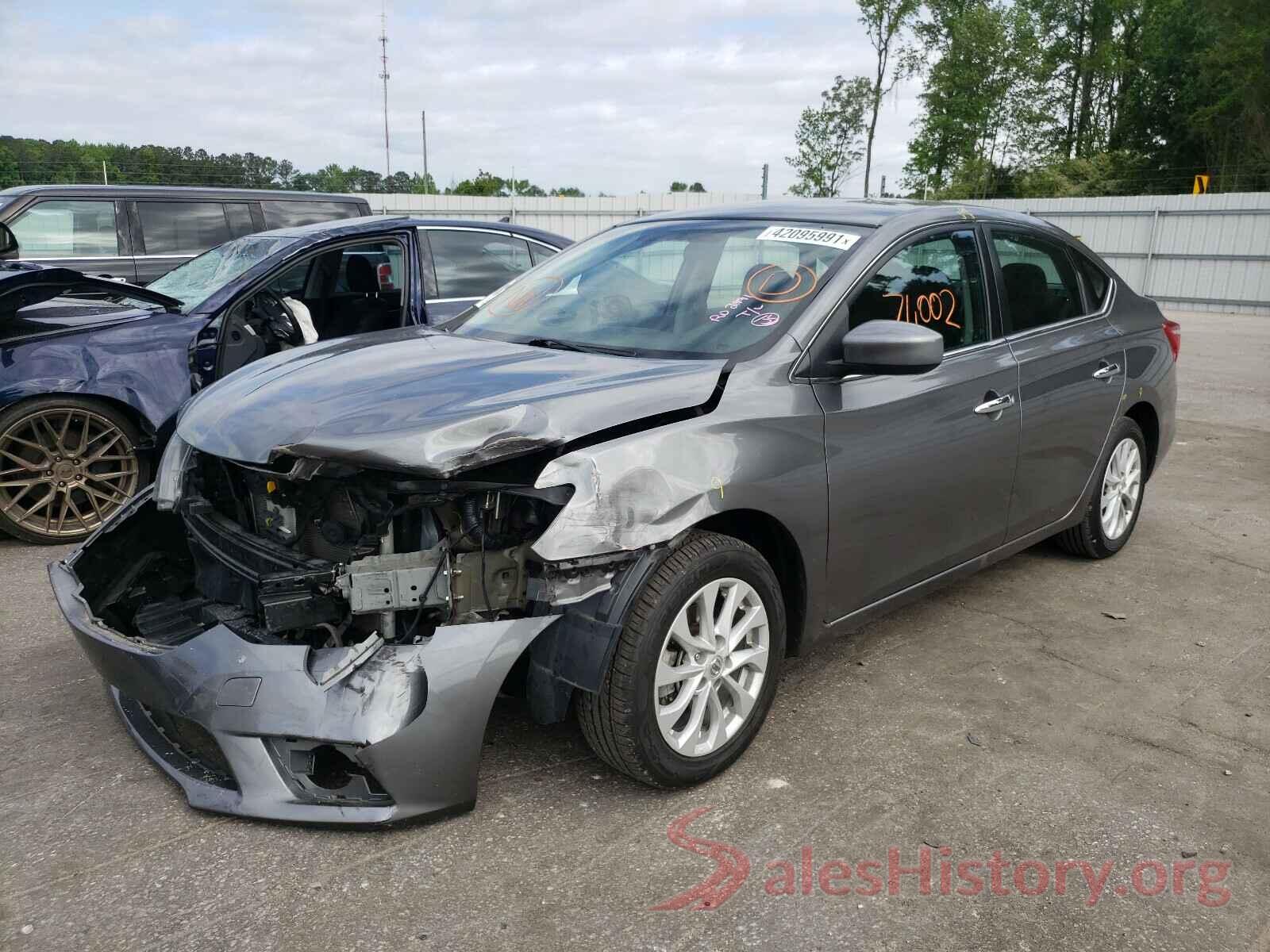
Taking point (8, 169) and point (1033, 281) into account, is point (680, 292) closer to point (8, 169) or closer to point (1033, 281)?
point (1033, 281)

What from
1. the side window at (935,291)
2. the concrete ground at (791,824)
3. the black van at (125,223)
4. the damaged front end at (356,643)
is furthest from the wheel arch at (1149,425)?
the black van at (125,223)

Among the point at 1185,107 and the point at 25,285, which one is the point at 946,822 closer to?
the point at 25,285

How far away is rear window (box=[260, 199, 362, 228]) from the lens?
29.5 ft

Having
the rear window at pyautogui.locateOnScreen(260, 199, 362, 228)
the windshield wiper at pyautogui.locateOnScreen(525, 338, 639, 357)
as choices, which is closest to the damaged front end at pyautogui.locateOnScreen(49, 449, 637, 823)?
the windshield wiper at pyautogui.locateOnScreen(525, 338, 639, 357)

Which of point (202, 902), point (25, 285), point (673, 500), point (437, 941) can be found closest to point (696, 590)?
point (673, 500)

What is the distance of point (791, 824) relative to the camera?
8.90 ft

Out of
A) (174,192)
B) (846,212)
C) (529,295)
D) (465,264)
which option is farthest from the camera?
(174,192)

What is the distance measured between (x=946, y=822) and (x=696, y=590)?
917 millimetres

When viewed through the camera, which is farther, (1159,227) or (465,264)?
(1159,227)

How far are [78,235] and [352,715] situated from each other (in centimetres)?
728

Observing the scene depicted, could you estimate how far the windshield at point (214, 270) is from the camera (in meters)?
5.52

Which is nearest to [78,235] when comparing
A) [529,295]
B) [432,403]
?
[529,295]

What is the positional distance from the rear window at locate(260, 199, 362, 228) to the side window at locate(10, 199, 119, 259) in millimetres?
1277

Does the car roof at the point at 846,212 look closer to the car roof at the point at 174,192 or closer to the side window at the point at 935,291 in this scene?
the side window at the point at 935,291
